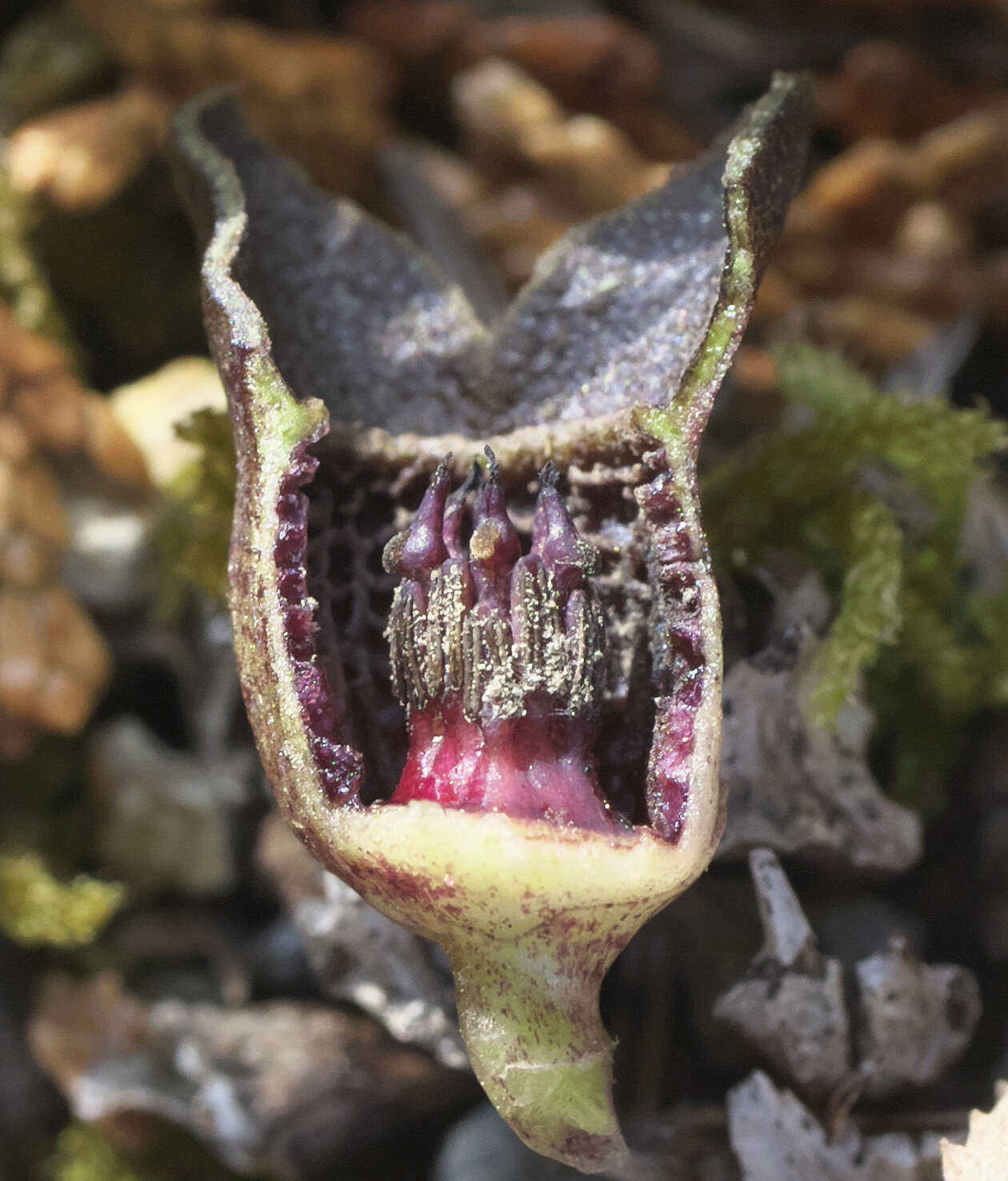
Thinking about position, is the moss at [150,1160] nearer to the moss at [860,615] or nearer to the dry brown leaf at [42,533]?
the dry brown leaf at [42,533]

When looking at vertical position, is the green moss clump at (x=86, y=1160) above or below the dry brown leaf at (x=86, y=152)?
below

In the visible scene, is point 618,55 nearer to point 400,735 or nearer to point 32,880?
point 400,735

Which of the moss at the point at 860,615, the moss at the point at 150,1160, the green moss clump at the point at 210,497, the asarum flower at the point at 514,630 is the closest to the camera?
the asarum flower at the point at 514,630

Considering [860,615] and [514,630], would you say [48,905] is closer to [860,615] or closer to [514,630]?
[514,630]

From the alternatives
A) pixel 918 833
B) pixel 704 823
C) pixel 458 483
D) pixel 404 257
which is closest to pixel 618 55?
pixel 404 257

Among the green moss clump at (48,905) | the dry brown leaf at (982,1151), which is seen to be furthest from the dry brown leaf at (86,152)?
the dry brown leaf at (982,1151)

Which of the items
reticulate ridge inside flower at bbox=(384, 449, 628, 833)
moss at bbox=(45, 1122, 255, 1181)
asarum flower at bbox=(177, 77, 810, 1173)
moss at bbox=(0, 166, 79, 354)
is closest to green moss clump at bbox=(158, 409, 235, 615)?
asarum flower at bbox=(177, 77, 810, 1173)

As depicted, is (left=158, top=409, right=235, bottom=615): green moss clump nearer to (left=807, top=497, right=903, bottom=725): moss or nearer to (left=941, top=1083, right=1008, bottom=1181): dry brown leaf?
(left=807, top=497, right=903, bottom=725): moss
